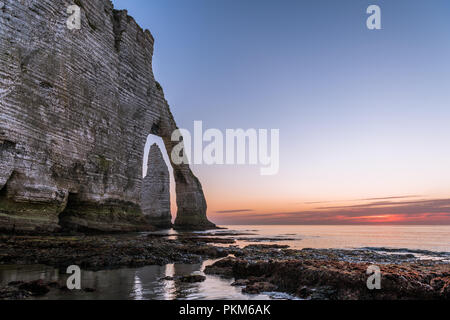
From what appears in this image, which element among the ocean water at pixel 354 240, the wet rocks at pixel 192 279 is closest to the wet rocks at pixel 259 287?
the wet rocks at pixel 192 279

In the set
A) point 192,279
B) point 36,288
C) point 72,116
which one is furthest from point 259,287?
point 72,116

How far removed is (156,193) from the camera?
1858 inches

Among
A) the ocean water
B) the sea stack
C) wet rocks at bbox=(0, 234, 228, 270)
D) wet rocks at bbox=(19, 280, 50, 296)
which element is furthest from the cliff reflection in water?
the sea stack

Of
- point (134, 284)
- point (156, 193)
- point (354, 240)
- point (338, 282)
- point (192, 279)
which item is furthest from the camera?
point (156, 193)

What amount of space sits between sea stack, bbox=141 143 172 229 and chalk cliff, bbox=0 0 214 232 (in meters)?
14.0

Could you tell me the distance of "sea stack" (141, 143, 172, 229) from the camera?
46.7 metres

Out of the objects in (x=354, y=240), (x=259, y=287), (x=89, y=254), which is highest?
(x=259, y=287)

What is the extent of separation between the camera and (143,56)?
114 feet

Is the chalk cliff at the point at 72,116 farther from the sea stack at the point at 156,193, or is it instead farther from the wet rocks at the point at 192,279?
the sea stack at the point at 156,193

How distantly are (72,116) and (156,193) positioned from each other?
87.8 ft

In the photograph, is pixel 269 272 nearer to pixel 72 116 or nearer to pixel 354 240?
pixel 72 116

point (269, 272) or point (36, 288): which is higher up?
point (36, 288)
